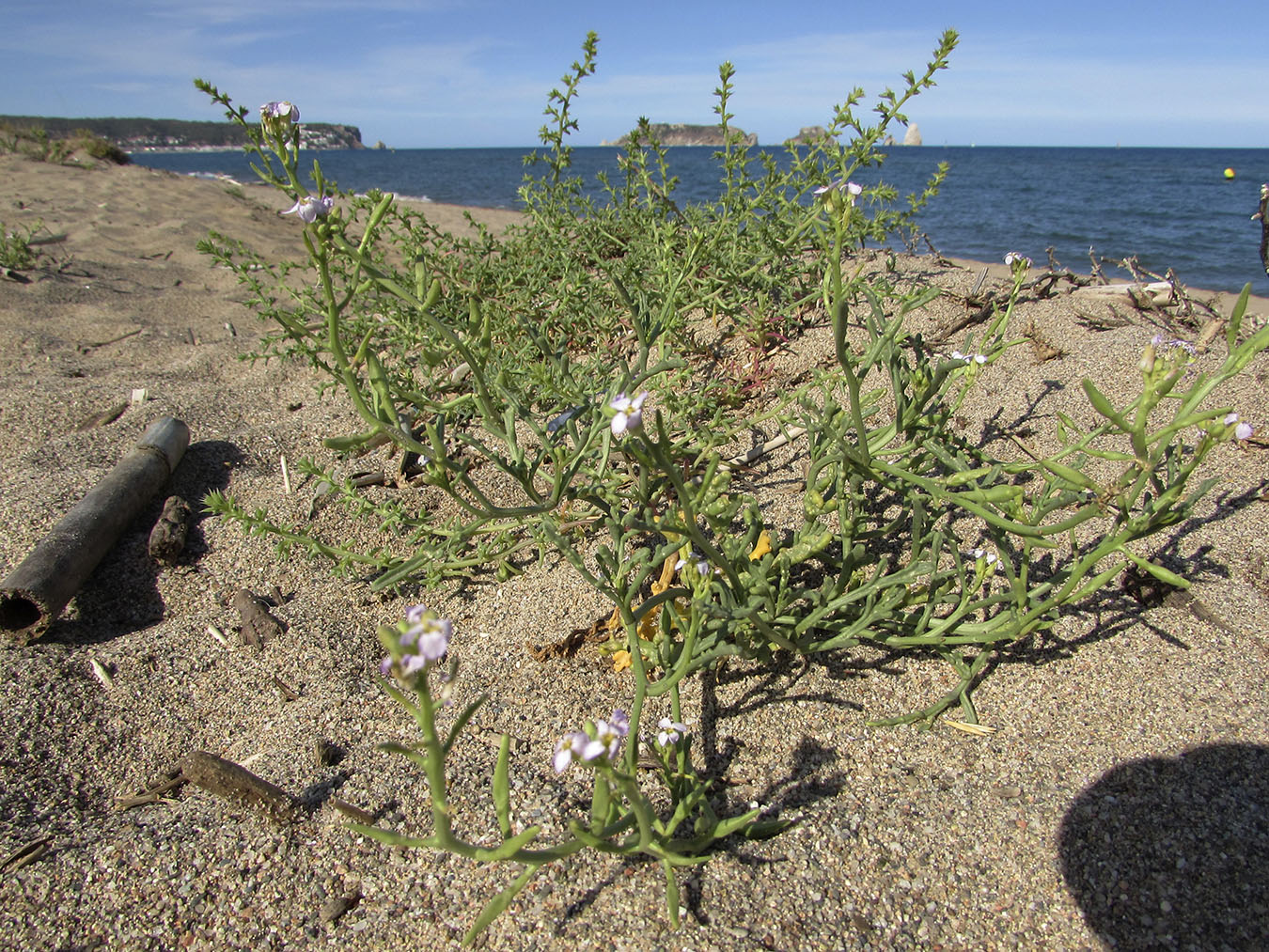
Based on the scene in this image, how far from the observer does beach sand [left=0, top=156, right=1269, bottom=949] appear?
3.42 ft

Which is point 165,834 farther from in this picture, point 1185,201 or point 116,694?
point 1185,201

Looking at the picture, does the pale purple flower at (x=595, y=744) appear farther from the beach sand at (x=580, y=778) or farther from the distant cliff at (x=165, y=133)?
the distant cliff at (x=165, y=133)

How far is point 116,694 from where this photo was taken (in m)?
1.56

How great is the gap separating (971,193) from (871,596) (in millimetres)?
23147

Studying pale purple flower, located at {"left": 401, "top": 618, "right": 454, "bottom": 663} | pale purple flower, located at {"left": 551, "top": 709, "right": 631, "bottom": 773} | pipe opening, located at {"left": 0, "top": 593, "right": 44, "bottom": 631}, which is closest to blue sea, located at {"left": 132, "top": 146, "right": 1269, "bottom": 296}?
pipe opening, located at {"left": 0, "top": 593, "right": 44, "bottom": 631}

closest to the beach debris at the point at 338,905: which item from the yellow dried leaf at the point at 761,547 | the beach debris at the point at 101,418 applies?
the yellow dried leaf at the point at 761,547

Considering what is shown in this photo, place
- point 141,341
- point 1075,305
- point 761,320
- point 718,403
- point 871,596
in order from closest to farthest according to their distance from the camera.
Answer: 1. point 871,596
2. point 718,403
3. point 761,320
4. point 1075,305
5. point 141,341

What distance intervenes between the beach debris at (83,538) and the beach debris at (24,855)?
69 centimetres

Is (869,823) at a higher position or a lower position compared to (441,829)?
lower

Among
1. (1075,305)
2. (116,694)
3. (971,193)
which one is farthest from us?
(971,193)

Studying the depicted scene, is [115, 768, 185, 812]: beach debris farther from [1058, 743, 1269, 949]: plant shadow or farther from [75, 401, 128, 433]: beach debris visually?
[75, 401, 128, 433]: beach debris

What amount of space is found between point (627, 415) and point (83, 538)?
5.71 ft

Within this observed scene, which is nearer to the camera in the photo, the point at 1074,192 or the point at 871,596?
the point at 871,596

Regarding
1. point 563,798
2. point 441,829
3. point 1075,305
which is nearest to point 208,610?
point 563,798
